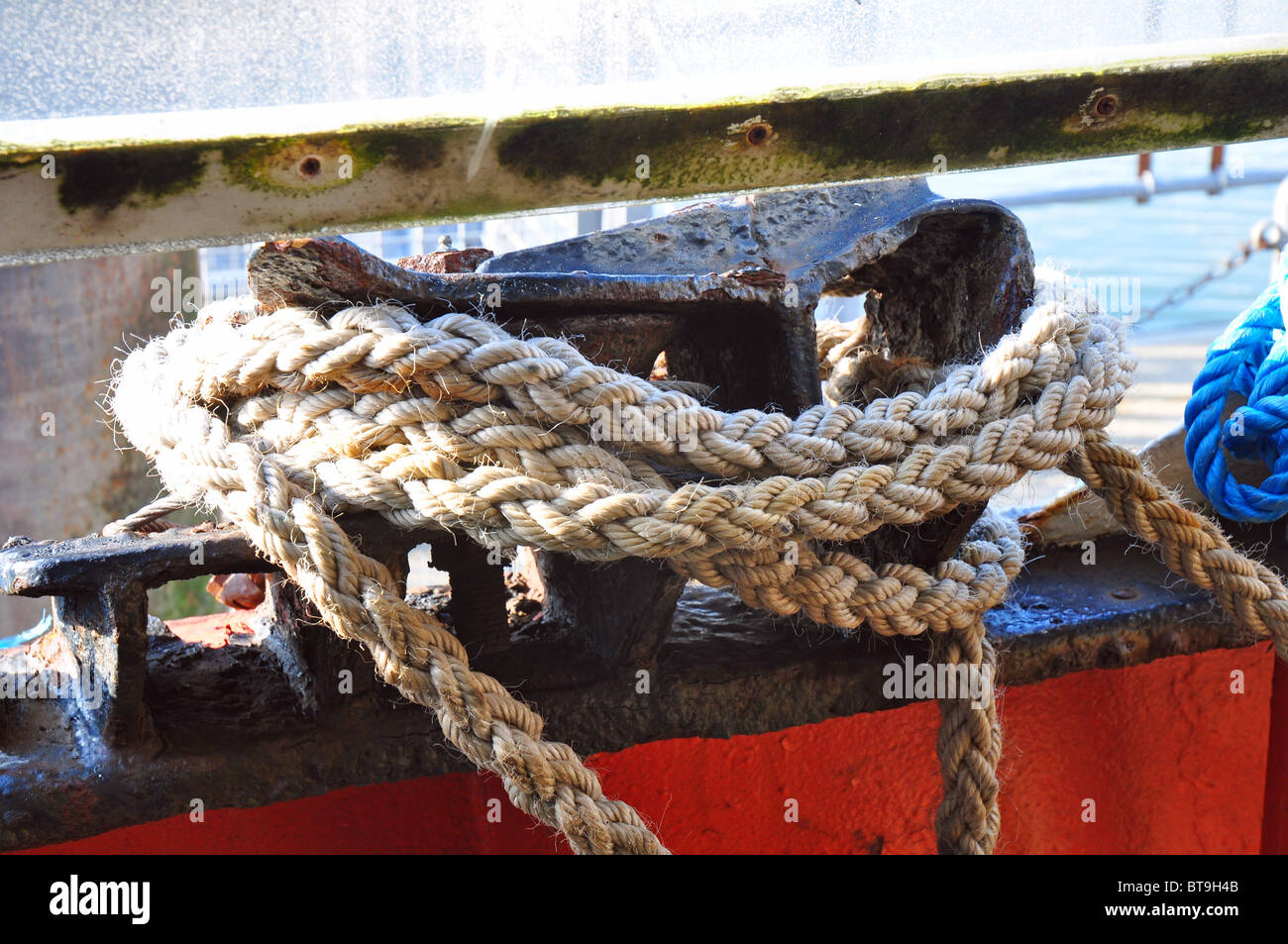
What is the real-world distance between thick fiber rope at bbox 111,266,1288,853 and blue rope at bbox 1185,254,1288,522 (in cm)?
44

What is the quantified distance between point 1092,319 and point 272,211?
2.92 ft

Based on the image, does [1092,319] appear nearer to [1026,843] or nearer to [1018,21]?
[1018,21]

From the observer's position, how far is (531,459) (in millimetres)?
1134

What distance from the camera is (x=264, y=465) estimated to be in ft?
3.75

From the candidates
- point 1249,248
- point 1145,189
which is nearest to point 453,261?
point 1145,189

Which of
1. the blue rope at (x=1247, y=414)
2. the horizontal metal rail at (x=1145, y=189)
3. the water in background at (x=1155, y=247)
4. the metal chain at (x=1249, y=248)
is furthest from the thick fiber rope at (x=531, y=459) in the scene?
the water in background at (x=1155, y=247)

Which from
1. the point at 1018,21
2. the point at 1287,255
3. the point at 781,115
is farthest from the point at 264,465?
the point at 1287,255

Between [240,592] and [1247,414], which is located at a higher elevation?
[1247,414]

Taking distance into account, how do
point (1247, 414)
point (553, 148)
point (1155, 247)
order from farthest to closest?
point (1155, 247) → point (1247, 414) → point (553, 148)

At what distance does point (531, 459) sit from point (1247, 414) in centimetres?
104

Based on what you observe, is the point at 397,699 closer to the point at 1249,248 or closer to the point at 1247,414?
the point at 1247,414

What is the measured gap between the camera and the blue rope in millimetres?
1597

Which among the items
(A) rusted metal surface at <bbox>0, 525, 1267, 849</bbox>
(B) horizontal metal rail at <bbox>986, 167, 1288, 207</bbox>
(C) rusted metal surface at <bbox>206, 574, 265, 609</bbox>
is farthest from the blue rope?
(B) horizontal metal rail at <bbox>986, 167, 1288, 207</bbox>

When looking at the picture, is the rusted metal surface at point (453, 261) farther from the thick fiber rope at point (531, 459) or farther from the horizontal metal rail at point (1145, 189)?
the horizontal metal rail at point (1145, 189)
